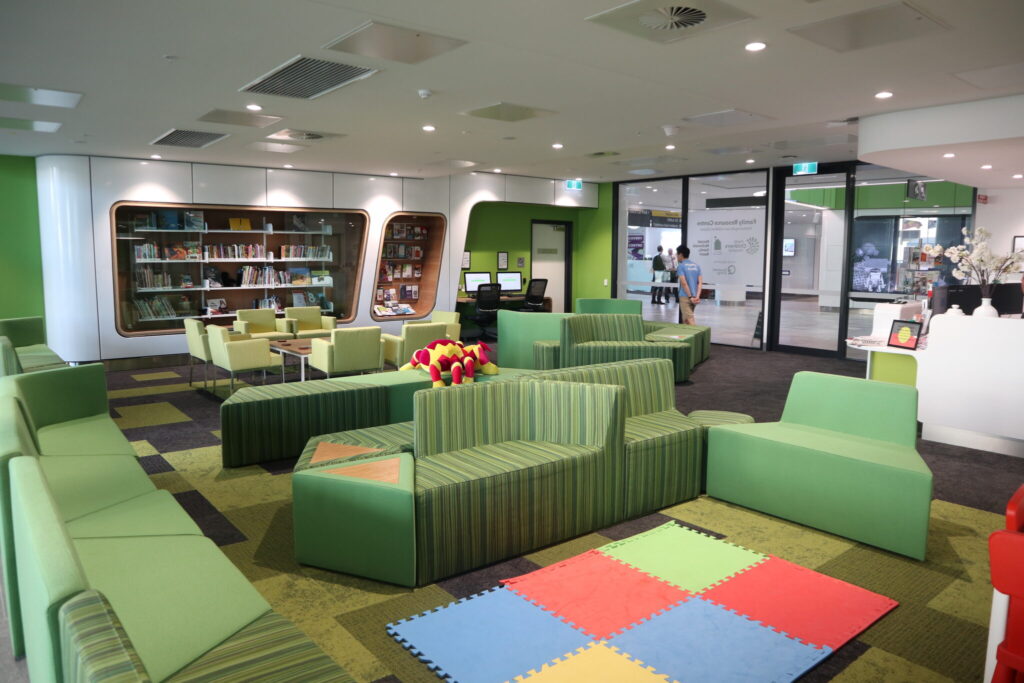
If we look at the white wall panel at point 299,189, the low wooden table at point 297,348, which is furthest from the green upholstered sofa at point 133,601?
the white wall panel at point 299,189

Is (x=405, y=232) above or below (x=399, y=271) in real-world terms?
above

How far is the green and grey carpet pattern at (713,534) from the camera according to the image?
10.2ft

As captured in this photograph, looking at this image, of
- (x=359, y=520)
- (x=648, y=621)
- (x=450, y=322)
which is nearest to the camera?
(x=648, y=621)

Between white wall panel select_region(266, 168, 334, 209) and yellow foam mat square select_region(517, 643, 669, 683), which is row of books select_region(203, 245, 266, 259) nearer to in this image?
white wall panel select_region(266, 168, 334, 209)

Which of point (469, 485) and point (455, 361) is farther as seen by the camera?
point (455, 361)

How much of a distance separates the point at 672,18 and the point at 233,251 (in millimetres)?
9282

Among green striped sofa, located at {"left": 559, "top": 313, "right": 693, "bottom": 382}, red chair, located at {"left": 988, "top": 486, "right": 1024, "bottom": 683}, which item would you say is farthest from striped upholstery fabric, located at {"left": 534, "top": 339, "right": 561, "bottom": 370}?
red chair, located at {"left": 988, "top": 486, "right": 1024, "bottom": 683}

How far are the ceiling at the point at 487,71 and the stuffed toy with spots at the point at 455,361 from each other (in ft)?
7.52

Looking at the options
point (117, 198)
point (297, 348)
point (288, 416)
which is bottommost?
point (288, 416)

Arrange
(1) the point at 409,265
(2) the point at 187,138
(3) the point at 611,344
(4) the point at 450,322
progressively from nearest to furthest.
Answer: (2) the point at 187,138, (3) the point at 611,344, (4) the point at 450,322, (1) the point at 409,265

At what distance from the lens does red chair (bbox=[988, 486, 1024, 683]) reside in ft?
6.32

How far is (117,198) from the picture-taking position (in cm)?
1023

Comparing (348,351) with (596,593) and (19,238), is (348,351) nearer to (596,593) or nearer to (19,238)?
(596,593)

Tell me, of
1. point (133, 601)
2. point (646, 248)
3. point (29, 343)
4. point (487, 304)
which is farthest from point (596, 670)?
point (646, 248)
